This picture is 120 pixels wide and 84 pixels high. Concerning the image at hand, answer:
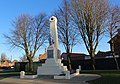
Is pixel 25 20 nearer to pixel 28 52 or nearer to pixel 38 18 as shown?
pixel 38 18

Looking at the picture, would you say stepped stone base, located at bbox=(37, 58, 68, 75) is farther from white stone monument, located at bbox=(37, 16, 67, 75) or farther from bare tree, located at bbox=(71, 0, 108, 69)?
bare tree, located at bbox=(71, 0, 108, 69)

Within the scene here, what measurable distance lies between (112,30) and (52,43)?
11510mm

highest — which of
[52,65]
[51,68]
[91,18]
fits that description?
[91,18]

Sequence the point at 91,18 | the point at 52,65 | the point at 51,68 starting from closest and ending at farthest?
1. the point at 51,68
2. the point at 52,65
3. the point at 91,18

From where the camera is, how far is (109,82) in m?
20.6

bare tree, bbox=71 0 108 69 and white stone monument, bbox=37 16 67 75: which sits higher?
bare tree, bbox=71 0 108 69

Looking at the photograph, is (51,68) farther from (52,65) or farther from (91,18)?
(91,18)

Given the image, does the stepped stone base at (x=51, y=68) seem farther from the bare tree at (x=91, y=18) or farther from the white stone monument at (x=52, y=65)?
the bare tree at (x=91, y=18)

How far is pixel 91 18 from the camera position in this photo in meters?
39.1

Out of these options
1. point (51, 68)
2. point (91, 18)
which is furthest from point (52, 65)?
point (91, 18)

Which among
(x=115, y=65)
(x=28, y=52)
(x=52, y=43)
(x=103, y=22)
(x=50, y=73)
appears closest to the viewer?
(x=50, y=73)

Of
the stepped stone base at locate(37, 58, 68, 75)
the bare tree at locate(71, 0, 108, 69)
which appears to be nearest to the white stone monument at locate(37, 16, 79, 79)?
the stepped stone base at locate(37, 58, 68, 75)

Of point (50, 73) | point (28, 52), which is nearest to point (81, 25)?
point (50, 73)

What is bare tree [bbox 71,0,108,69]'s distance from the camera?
38875 mm
